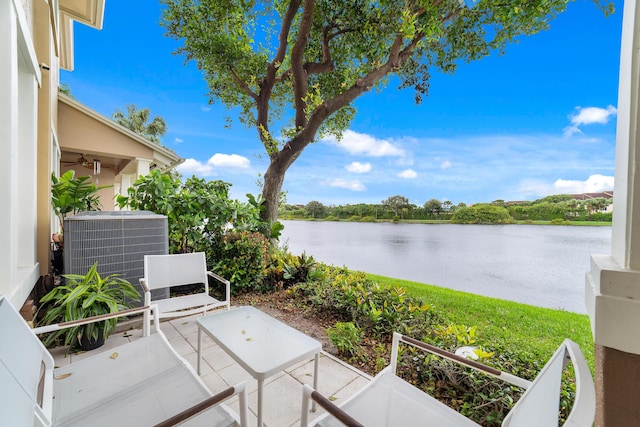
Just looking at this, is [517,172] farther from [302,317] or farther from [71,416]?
[71,416]

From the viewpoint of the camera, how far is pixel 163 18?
244 inches

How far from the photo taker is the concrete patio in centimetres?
200

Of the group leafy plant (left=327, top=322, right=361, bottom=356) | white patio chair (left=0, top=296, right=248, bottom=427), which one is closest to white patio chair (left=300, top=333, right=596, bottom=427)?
white patio chair (left=0, top=296, right=248, bottom=427)

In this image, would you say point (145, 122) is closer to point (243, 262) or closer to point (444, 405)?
point (243, 262)

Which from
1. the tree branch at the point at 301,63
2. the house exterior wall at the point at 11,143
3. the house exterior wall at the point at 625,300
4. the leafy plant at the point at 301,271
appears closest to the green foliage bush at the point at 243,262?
the leafy plant at the point at 301,271

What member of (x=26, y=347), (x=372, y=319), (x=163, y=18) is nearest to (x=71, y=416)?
(x=26, y=347)

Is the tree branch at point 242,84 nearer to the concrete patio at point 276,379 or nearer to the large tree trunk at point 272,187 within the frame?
the large tree trunk at point 272,187

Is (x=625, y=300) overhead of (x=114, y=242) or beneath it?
overhead

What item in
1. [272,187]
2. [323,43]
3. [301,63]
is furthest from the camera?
[272,187]

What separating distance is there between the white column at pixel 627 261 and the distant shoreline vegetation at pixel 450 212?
6243 millimetres

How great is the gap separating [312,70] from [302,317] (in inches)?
211

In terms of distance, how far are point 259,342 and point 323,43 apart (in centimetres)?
609

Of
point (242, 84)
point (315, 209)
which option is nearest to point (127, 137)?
point (242, 84)

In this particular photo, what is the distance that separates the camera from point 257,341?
1.99 meters
